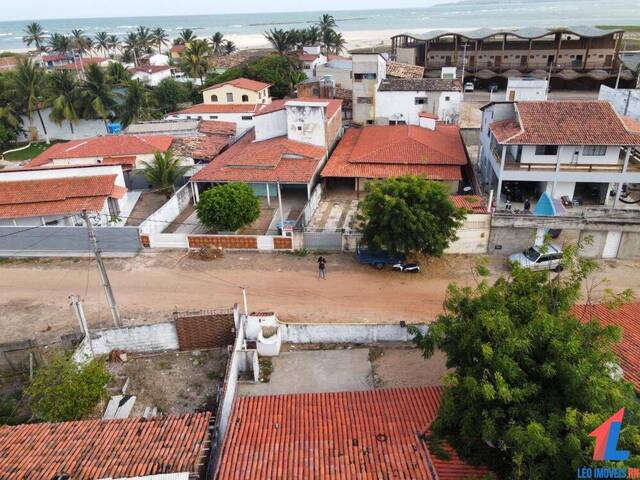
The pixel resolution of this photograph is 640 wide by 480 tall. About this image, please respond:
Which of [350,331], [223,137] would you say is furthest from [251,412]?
[223,137]

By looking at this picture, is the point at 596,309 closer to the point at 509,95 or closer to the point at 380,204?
the point at 380,204

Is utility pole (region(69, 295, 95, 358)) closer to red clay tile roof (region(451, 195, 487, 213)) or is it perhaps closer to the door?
red clay tile roof (region(451, 195, 487, 213))

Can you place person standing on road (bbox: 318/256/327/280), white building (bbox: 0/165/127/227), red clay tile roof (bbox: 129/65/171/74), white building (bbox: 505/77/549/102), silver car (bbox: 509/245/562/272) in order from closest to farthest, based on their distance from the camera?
silver car (bbox: 509/245/562/272) → person standing on road (bbox: 318/256/327/280) → white building (bbox: 0/165/127/227) → white building (bbox: 505/77/549/102) → red clay tile roof (bbox: 129/65/171/74)

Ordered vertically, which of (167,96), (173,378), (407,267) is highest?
(167,96)

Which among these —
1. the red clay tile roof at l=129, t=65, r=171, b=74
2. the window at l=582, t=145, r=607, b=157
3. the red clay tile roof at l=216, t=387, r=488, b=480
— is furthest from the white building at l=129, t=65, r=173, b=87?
the red clay tile roof at l=216, t=387, r=488, b=480

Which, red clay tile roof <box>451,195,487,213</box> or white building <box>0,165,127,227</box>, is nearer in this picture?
red clay tile roof <box>451,195,487,213</box>

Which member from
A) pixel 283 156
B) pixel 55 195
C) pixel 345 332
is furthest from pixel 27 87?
pixel 345 332

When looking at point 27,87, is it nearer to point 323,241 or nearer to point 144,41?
point 323,241

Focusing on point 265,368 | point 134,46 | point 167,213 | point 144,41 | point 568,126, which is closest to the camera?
point 265,368
